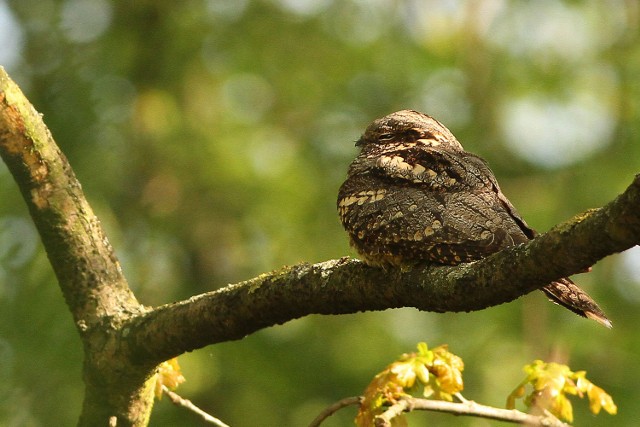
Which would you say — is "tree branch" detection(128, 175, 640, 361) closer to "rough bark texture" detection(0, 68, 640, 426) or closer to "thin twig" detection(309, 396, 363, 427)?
"rough bark texture" detection(0, 68, 640, 426)

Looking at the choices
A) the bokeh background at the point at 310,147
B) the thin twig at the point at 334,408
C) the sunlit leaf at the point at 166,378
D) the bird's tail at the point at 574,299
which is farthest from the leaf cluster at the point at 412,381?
the bokeh background at the point at 310,147

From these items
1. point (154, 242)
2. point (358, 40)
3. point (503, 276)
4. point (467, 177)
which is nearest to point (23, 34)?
point (154, 242)

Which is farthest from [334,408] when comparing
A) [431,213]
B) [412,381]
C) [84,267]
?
[84,267]

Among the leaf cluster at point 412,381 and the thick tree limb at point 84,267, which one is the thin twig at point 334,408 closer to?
the leaf cluster at point 412,381

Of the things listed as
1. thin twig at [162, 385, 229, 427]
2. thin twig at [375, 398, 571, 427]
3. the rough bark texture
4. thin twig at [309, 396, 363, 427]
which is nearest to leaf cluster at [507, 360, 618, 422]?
thin twig at [375, 398, 571, 427]

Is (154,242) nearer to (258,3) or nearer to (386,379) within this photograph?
(258,3)

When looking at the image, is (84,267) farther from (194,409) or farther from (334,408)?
(334,408)
